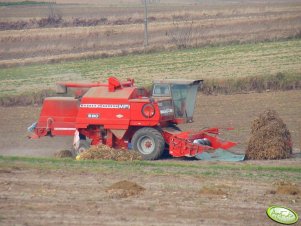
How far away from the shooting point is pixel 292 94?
31.2 meters

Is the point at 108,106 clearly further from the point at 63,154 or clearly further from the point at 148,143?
the point at 63,154

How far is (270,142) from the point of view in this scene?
790 inches

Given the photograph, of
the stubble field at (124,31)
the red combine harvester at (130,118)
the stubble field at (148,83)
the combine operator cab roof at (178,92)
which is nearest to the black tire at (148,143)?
the red combine harvester at (130,118)

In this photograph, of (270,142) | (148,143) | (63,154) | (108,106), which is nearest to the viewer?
(270,142)

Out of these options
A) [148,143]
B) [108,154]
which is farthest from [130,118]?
[108,154]

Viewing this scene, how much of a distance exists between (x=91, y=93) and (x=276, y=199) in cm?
817

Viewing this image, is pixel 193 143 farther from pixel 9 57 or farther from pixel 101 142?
pixel 9 57

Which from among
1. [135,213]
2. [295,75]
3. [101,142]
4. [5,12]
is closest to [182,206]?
[135,213]

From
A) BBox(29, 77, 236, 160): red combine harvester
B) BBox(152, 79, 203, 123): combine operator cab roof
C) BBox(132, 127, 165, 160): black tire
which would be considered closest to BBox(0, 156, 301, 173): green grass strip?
BBox(132, 127, 165, 160): black tire

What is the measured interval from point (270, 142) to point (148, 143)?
318cm

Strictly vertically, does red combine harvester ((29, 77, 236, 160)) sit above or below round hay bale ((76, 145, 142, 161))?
above

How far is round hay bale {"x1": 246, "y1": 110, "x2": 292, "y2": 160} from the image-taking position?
65.6 feet

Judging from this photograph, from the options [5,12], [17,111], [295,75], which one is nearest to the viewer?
[17,111]

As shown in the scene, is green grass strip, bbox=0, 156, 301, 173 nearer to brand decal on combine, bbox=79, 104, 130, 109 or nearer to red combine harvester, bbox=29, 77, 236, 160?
red combine harvester, bbox=29, 77, 236, 160
